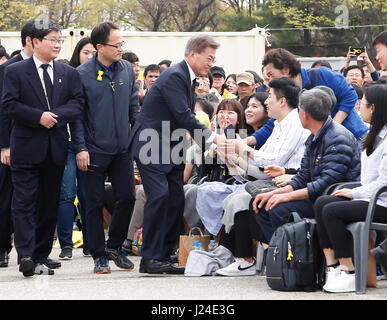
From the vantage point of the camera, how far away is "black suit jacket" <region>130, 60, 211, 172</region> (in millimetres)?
7375

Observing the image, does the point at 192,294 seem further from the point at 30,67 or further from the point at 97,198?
A: the point at 30,67

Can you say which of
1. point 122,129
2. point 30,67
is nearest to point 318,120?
point 122,129

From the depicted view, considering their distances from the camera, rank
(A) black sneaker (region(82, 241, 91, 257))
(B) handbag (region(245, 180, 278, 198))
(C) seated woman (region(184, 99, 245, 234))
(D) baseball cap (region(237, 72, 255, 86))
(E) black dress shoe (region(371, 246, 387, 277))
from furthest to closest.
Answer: (D) baseball cap (region(237, 72, 255, 86)) < (A) black sneaker (region(82, 241, 91, 257)) < (C) seated woman (region(184, 99, 245, 234)) < (B) handbag (region(245, 180, 278, 198)) < (E) black dress shoe (region(371, 246, 387, 277))

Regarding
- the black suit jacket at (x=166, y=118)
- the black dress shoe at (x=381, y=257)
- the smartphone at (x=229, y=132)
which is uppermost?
the black suit jacket at (x=166, y=118)

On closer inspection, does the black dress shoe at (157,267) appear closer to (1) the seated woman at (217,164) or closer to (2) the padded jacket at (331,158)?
(1) the seated woman at (217,164)

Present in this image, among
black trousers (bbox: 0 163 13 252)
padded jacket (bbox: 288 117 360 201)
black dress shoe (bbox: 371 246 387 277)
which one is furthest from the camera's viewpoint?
black trousers (bbox: 0 163 13 252)

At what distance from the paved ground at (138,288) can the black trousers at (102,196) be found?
31 cm

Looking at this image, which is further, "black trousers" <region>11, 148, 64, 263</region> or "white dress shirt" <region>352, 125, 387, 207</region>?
"black trousers" <region>11, 148, 64, 263</region>

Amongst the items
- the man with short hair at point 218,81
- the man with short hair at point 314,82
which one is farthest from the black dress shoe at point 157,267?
the man with short hair at point 218,81

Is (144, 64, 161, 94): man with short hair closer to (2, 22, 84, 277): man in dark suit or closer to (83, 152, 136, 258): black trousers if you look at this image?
(83, 152, 136, 258): black trousers

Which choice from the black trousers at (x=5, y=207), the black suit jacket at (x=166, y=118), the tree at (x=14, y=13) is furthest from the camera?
the tree at (x=14, y=13)

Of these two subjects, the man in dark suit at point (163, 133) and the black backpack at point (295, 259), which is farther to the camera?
the man in dark suit at point (163, 133)

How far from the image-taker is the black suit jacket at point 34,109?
293 inches

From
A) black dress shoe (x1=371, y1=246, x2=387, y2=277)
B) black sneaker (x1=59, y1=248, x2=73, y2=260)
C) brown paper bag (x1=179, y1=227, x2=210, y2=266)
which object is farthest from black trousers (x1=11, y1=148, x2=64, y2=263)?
black dress shoe (x1=371, y1=246, x2=387, y2=277)
